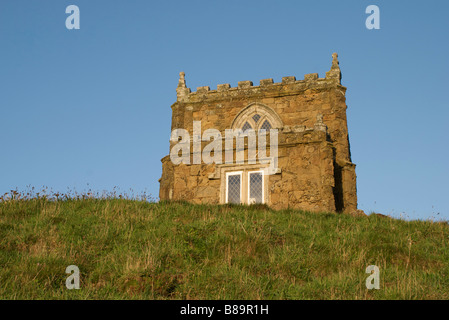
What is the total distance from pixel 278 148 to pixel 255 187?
1.65 m

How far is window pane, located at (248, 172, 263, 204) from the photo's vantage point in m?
17.2

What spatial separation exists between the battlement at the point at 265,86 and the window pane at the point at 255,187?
17.9ft

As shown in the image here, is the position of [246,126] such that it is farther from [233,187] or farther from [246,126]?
[233,187]

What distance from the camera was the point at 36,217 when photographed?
39.1 feet

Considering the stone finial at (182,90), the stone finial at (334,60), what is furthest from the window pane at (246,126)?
the stone finial at (334,60)

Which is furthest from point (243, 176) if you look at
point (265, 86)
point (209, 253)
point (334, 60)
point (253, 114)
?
point (209, 253)

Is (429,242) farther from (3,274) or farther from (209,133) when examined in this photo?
(209,133)

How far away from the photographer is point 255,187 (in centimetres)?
1741

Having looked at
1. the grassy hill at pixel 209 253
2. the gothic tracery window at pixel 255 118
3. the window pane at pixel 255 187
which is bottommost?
the grassy hill at pixel 209 253

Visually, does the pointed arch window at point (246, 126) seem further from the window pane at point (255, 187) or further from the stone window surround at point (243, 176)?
the window pane at point (255, 187)

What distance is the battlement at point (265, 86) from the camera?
826 inches

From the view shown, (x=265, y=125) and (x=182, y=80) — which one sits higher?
(x=182, y=80)

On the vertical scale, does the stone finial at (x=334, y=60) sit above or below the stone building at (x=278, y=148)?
above
